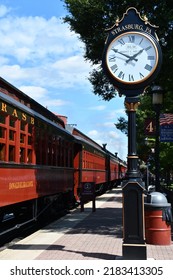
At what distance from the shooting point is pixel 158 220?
1024cm

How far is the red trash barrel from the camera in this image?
10.2 meters

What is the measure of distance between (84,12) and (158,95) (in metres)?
3.09

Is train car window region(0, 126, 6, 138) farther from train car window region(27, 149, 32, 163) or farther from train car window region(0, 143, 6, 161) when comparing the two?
train car window region(27, 149, 32, 163)

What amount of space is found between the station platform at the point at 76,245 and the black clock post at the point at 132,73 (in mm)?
938

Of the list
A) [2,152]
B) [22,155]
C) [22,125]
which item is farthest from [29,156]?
[2,152]

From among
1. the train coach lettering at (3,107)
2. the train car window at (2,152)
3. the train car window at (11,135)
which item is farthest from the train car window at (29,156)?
the train coach lettering at (3,107)

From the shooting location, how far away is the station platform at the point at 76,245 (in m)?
8.86

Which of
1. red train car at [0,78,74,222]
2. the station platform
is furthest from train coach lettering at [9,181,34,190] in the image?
the station platform

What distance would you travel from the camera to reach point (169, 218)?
1013 cm

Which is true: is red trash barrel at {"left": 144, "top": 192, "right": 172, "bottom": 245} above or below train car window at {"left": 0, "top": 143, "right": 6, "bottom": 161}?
below

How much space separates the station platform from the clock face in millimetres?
3275

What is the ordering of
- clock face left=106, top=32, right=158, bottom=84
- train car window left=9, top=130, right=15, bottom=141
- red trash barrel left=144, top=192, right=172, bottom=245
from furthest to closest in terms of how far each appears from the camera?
1. red trash barrel left=144, top=192, right=172, bottom=245
2. train car window left=9, top=130, right=15, bottom=141
3. clock face left=106, top=32, right=158, bottom=84

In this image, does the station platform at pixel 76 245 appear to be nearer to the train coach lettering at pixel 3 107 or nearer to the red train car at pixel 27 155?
the red train car at pixel 27 155
